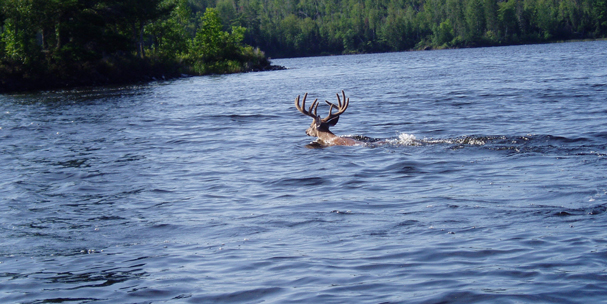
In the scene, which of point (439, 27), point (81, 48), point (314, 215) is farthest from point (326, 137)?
point (439, 27)

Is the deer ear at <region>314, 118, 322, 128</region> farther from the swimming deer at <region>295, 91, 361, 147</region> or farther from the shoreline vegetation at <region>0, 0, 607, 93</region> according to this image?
the shoreline vegetation at <region>0, 0, 607, 93</region>

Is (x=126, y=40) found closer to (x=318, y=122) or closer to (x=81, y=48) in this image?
(x=81, y=48)

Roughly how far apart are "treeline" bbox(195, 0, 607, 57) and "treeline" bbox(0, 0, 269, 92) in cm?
5861

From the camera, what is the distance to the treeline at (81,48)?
140ft

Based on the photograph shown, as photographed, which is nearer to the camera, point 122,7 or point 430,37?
point 122,7

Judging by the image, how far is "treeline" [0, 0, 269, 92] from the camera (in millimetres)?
42781

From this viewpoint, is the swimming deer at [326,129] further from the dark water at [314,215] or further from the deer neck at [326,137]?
the dark water at [314,215]

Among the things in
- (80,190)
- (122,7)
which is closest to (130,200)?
(80,190)

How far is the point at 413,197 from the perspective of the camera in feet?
26.9

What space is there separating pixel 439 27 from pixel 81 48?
109m

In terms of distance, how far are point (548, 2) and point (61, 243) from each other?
496 ft

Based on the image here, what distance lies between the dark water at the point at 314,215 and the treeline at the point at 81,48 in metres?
29.7

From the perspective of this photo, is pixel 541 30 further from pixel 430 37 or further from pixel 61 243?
pixel 61 243

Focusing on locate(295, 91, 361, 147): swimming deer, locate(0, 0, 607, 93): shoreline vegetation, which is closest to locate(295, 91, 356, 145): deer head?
locate(295, 91, 361, 147): swimming deer
